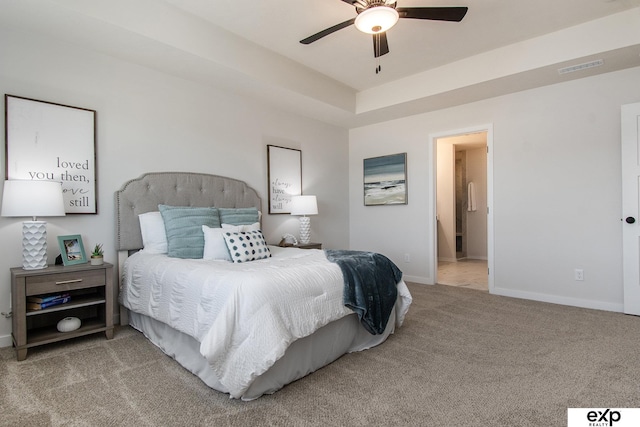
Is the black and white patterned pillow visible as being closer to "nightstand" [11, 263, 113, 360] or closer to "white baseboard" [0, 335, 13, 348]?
"nightstand" [11, 263, 113, 360]

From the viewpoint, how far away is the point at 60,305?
248cm

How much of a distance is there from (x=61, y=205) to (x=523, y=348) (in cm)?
359

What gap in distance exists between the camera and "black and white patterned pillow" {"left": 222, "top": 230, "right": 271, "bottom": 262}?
2791mm

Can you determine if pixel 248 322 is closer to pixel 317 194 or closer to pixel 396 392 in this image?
pixel 396 392

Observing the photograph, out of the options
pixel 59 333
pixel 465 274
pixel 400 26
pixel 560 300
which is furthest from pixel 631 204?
pixel 59 333

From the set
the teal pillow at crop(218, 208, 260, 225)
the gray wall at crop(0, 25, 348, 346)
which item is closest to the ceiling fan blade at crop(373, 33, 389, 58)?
the gray wall at crop(0, 25, 348, 346)

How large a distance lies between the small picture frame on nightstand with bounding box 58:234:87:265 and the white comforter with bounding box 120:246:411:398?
2.22 ft

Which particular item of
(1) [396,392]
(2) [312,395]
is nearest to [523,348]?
(1) [396,392]

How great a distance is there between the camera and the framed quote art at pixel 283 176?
4414 millimetres

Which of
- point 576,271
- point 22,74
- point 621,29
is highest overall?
point 621,29

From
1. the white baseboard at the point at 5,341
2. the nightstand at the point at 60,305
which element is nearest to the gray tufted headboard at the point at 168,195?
the nightstand at the point at 60,305

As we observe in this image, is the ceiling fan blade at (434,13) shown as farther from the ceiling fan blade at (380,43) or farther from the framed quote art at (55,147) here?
the framed quote art at (55,147)

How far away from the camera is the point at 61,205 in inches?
98.5
